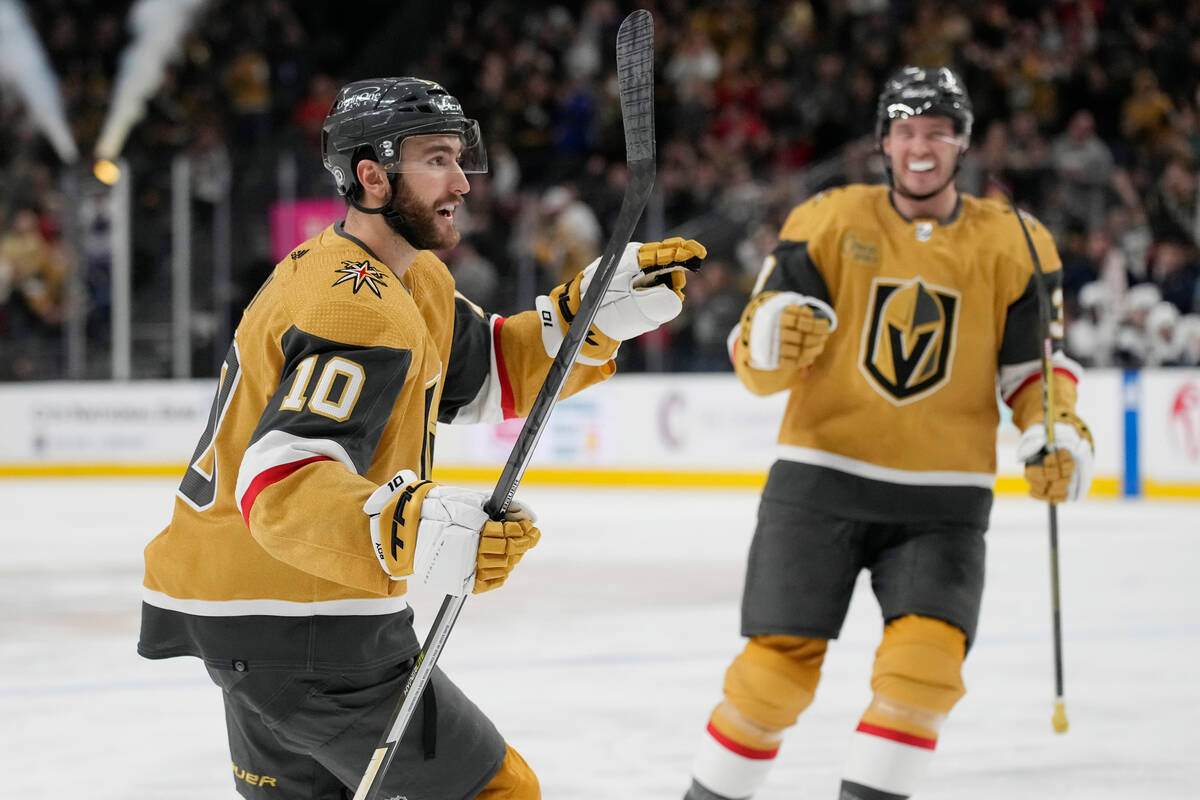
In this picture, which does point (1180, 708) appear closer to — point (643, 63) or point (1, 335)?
point (643, 63)

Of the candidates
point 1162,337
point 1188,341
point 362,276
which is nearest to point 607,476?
point 1162,337

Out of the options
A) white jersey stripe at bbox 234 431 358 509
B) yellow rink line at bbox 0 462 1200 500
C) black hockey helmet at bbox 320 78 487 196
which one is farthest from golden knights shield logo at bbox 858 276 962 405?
yellow rink line at bbox 0 462 1200 500

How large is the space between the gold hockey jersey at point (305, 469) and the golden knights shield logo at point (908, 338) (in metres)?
0.92

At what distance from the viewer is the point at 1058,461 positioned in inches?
107

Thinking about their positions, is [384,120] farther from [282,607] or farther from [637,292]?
[282,607]

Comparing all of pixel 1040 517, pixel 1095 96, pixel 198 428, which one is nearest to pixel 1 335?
pixel 198 428

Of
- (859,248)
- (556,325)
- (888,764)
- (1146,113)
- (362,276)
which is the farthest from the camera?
(1146,113)

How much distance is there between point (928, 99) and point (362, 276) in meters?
1.35

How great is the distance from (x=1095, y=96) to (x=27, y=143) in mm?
7815

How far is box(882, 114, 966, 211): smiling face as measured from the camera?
9.16ft

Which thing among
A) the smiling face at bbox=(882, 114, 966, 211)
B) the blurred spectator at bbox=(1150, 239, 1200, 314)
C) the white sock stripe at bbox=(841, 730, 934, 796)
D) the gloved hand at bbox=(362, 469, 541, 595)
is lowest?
the blurred spectator at bbox=(1150, 239, 1200, 314)

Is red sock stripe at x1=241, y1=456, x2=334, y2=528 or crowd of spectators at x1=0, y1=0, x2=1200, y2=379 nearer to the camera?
red sock stripe at x1=241, y1=456, x2=334, y2=528

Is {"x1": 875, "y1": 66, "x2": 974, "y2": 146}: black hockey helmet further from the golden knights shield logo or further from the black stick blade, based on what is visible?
the black stick blade

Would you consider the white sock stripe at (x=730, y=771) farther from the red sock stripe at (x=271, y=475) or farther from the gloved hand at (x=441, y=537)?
the red sock stripe at (x=271, y=475)
